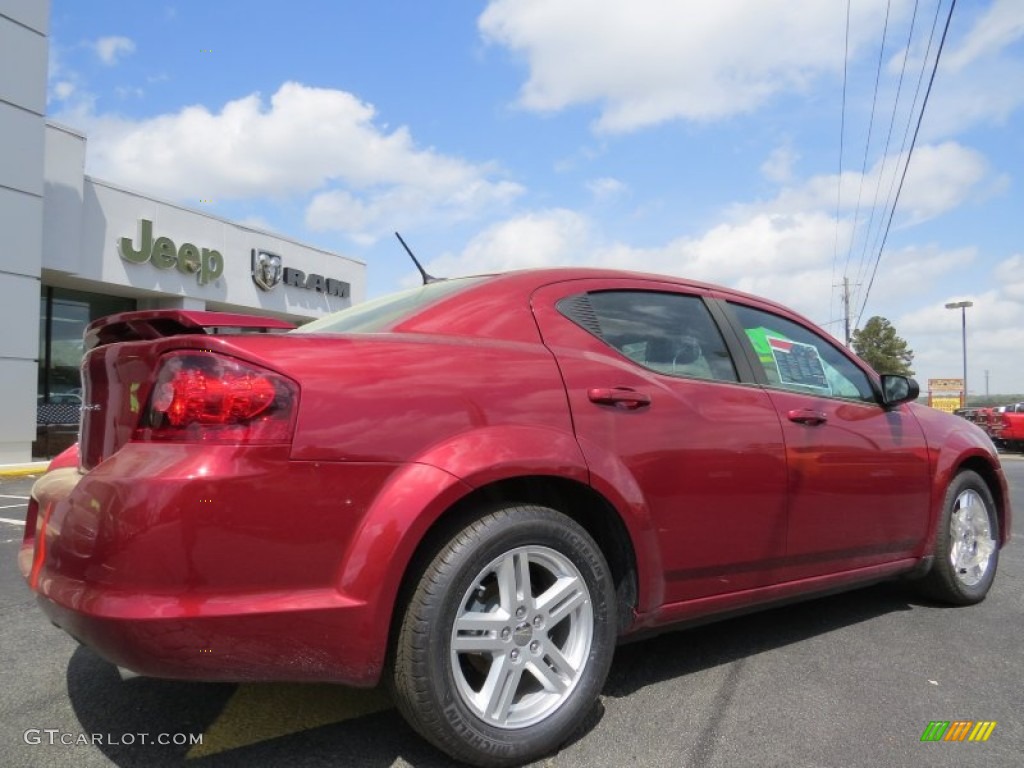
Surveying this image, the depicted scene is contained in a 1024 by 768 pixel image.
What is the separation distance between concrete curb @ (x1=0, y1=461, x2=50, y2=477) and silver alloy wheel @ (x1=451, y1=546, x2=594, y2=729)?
39.3 ft

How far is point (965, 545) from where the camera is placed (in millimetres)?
4262

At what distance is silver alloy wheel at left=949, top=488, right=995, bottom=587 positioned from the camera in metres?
4.18

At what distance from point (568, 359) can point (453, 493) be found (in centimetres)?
71

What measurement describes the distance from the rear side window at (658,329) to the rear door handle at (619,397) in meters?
0.22

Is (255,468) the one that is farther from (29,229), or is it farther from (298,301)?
(298,301)

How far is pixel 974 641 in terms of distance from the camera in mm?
3656

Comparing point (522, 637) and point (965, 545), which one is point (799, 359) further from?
point (522, 637)

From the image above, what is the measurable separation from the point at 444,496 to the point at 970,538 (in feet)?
11.5

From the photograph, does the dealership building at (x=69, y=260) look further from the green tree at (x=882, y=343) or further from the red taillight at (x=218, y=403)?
the green tree at (x=882, y=343)

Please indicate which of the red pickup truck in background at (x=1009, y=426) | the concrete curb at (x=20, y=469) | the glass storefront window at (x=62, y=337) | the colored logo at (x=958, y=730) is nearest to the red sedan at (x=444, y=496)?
the colored logo at (x=958, y=730)

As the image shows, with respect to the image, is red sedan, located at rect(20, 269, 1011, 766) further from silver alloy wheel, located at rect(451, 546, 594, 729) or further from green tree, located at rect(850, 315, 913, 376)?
green tree, located at rect(850, 315, 913, 376)

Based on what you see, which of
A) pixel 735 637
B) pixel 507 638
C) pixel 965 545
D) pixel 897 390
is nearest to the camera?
pixel 507 638

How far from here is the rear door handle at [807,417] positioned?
128 inches

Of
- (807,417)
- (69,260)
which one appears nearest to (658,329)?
(807,417)
